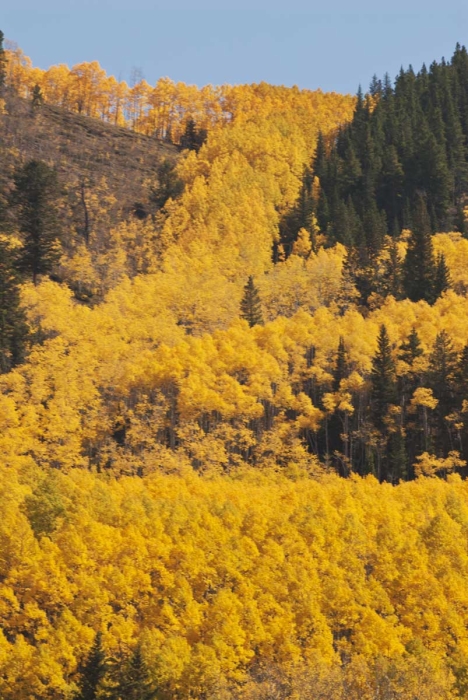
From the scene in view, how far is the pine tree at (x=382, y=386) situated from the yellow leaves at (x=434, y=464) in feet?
22.7

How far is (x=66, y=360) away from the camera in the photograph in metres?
97.9

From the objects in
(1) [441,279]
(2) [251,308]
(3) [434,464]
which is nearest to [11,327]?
(2) [251,308]

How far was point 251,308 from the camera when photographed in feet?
376

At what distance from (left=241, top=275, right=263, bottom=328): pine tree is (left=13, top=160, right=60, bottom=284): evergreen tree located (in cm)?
2709

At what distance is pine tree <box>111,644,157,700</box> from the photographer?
184ft

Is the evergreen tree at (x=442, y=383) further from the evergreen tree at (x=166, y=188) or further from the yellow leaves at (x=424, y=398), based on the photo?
the evergreen tree at (x=166, y=188)

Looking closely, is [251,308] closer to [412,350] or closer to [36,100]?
[412,350]

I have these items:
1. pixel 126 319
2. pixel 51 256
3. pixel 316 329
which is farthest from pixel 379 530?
pixel 51 256

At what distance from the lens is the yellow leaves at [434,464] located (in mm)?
87000

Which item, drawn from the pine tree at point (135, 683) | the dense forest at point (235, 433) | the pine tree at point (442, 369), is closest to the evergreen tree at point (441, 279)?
the dense forest at point (235, 433)

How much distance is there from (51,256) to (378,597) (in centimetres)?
7214

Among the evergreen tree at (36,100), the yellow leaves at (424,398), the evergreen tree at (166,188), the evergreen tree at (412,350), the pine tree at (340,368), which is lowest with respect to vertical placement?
the yellow leaves at (424,398)

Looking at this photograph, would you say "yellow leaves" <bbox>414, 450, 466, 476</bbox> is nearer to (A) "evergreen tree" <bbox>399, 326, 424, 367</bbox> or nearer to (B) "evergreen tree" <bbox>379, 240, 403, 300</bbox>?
(A) "evergreen tree" <bbox>399, 326, 424, 367</bbox>

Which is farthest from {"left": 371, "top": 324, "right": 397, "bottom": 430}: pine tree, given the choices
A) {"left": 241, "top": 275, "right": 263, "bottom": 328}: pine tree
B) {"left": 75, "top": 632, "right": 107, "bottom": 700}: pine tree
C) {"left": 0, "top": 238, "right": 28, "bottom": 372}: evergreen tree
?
{"left": 75, "top": 632, "right": 107, "bottom": 700}: pine tree
